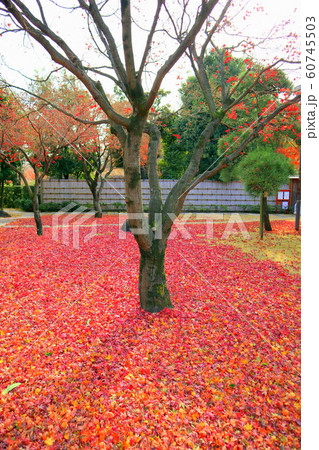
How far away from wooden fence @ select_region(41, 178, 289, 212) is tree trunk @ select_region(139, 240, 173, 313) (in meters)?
12.5

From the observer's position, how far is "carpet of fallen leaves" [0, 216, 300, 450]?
221cm

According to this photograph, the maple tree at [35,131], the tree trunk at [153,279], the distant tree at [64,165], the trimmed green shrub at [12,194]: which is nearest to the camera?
the tree trunk at [153,279]

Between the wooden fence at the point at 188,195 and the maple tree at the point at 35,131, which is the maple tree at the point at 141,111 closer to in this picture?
the maple tree at the point at 35,131

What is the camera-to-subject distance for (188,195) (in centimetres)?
1655

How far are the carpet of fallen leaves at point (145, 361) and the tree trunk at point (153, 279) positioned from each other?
0.15m

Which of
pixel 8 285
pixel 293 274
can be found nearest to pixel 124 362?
pixel 8 285

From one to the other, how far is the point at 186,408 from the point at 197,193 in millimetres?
15172

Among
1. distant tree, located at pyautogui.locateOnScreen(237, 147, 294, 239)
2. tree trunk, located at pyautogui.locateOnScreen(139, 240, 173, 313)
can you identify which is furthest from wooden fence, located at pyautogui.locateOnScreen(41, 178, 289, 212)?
tree trunk, located at pyautogui.locateOnScreen(139, 240, 173, 313)

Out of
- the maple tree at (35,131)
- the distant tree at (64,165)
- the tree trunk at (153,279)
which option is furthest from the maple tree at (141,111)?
the distant tree at (64,165)

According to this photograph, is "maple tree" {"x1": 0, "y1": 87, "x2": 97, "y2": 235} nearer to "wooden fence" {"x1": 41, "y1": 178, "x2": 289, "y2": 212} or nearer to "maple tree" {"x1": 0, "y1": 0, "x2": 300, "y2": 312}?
"maple tree" {"x1": 0, "y1": 0, "x2": 300, "y2": 312}

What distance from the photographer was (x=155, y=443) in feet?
6.91

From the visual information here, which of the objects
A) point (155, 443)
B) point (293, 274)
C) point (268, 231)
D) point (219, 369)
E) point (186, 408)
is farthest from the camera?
point (268, 231)

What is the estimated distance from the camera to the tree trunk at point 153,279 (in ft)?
13.0

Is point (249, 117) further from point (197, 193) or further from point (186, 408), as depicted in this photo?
point (186, 408)
